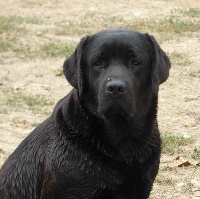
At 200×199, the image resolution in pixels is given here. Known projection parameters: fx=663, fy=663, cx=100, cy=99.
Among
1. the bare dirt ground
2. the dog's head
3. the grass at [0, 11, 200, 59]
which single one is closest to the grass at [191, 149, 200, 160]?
the bare dirt ground

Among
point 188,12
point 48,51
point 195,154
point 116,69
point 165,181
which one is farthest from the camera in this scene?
point 188,12

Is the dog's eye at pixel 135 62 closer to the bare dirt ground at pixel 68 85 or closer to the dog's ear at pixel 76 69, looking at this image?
the dog's ear at pixel 76 69

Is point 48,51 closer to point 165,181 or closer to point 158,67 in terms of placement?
point 165,181

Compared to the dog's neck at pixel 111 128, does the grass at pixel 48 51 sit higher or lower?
lower

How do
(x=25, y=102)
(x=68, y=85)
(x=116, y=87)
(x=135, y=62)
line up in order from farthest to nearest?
(x=68, y=85) → (x=25, y=102) → (x=135, y=62) → (x=116, y=87)

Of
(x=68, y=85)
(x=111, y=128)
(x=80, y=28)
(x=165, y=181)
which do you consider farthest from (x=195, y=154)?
(x=80, y=28)

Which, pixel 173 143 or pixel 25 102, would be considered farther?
pixel 25 102

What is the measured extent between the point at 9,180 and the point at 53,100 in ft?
16.2

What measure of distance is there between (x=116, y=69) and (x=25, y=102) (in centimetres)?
531

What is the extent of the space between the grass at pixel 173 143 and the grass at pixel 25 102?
86.5 inches

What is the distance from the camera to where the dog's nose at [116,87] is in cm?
474

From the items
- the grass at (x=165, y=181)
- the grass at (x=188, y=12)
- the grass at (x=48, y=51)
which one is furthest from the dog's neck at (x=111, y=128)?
the grass at (x=188, y=12)

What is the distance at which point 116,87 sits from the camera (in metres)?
4.75

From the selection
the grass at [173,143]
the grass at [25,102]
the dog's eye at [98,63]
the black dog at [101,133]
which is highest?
the dog's eye at [98,63]
